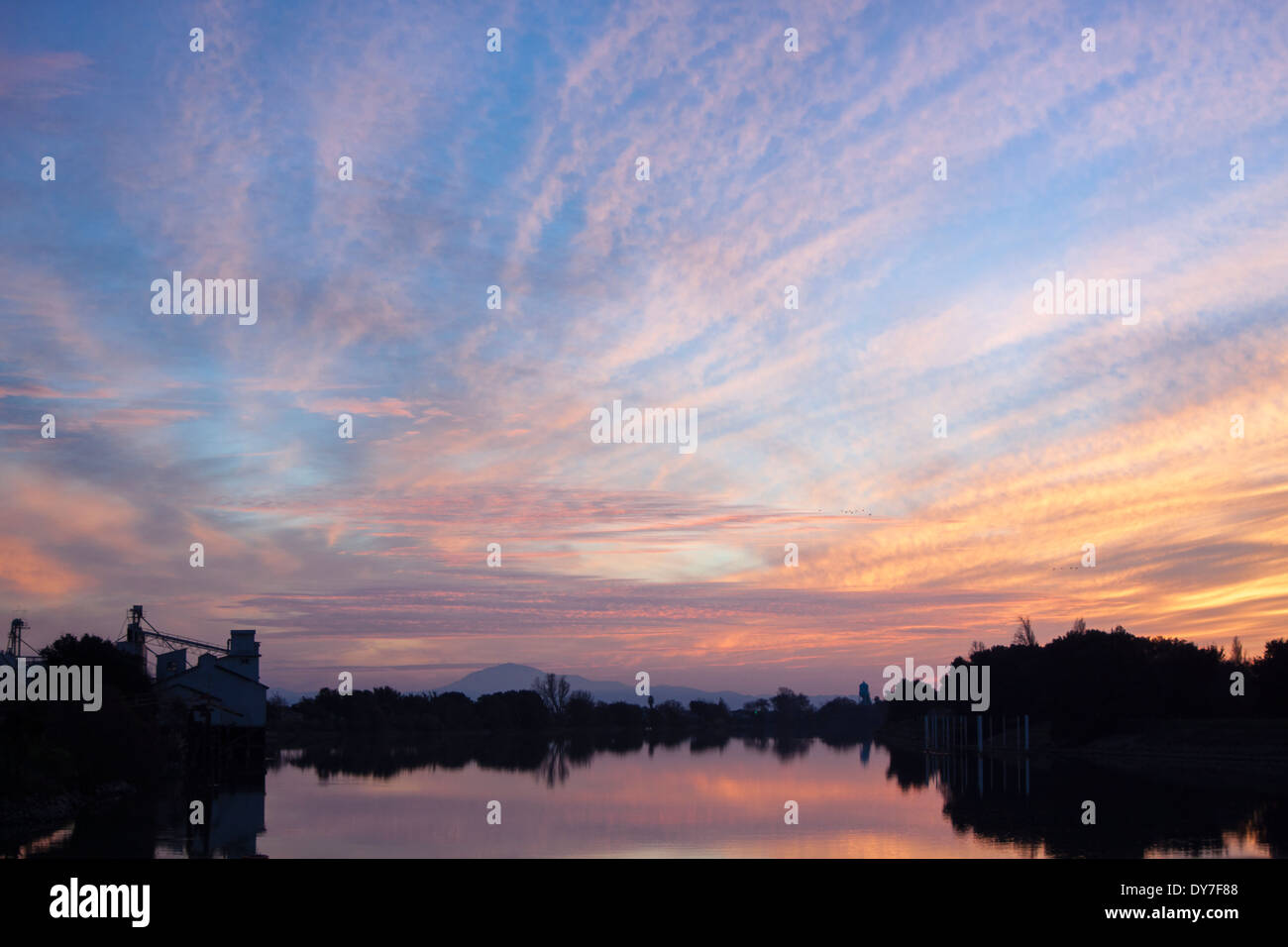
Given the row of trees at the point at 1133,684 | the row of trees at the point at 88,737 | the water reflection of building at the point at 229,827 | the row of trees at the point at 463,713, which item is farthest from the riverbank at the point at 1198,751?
the row of trees at the point at 463,713

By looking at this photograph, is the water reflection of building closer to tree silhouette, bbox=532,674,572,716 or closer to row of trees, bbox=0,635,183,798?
row of trees, bbox=0,635,183,798

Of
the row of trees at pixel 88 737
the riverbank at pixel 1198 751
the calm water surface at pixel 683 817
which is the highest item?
the row of trees at pixel 88 737

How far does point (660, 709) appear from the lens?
18438 centimetres

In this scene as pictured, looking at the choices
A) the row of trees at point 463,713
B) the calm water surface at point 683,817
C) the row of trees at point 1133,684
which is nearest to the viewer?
the calm water surface at point 683,817

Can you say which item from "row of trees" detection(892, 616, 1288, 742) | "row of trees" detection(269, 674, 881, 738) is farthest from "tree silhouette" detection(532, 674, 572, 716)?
"row of trees" detection(892, 616, 1288, 742)

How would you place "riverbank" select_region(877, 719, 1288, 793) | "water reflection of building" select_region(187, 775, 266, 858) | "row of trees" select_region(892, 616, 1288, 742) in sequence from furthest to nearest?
1. "row of trees" select_region(892, 616, 1288, 742)
2. "riverbank" select_region(877, 719, 1288, 793)
3. "water reflection of building" select_region(187, 775, 266, 858)

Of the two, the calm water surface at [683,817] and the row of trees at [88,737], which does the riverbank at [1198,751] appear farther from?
the row of trees at [88,737]

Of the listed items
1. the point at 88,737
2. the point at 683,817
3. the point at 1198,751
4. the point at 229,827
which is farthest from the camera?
the point at 1198,751

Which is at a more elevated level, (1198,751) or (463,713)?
(1198,751)

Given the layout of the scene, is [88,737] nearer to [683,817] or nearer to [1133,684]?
[683,817]

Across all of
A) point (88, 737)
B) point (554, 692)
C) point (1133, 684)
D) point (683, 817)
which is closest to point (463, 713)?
point (554, 692)
